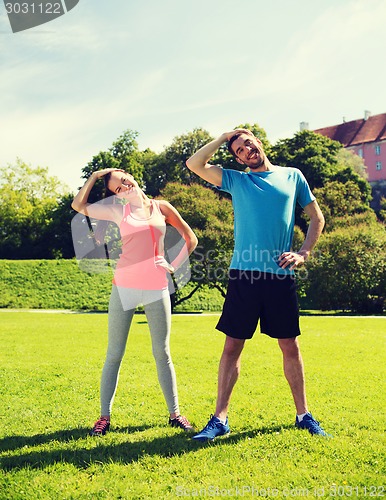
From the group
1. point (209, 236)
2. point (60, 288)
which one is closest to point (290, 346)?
point (209, 236)

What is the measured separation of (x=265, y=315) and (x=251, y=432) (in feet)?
3.10

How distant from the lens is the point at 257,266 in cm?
411

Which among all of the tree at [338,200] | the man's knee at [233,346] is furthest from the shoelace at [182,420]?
the tree at [338,200]

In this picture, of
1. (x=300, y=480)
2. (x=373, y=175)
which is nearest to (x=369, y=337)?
(x=300, y=480)

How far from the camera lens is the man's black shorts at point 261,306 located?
413 centimetres

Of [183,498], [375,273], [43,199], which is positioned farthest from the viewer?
[43,199]

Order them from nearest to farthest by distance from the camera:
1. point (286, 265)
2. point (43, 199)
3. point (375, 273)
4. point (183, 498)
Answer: point (183, 498), point (286, 265), point (375, 273), point (43, 199)

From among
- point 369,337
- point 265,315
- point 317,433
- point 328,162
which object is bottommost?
point 369,337

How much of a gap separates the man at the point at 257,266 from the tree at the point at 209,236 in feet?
54.9

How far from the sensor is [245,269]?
13.5ft

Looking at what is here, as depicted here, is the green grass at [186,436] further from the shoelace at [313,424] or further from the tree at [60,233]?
the tree at [60,233]

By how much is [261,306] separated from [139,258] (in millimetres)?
1040

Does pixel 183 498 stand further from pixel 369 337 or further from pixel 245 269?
pixel 369 337

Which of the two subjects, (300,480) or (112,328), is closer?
(300,480)
